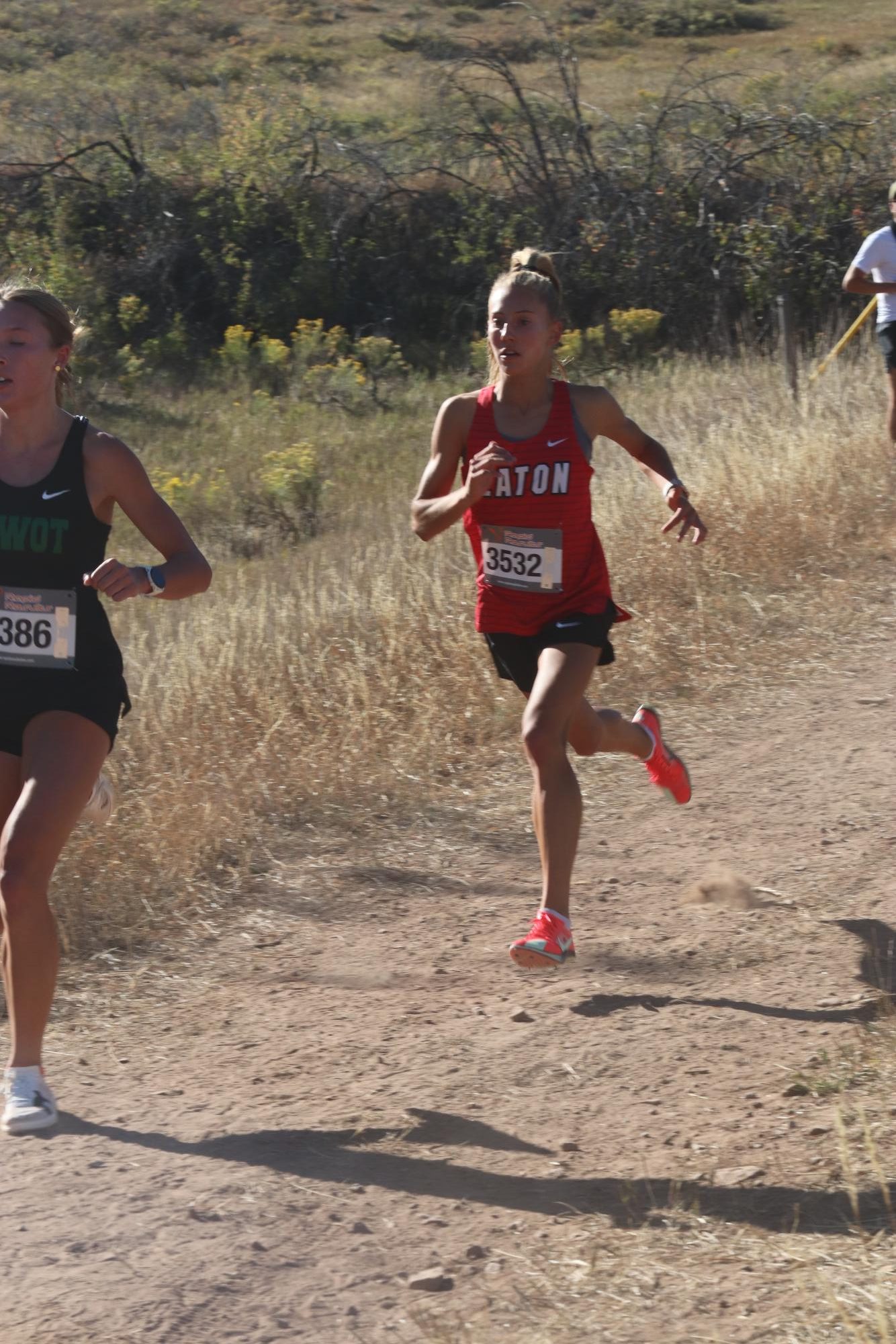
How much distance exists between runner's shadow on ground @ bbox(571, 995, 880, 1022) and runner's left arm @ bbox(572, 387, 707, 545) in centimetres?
122

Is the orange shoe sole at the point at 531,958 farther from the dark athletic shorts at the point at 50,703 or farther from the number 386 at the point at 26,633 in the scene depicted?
the number 386 at the point at 26,633

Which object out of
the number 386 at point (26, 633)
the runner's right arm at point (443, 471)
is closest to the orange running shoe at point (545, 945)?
the runner's right arm at point (443, 471)

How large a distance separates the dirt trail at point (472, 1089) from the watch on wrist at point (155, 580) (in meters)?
1.18

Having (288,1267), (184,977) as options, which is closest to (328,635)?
(184,977)

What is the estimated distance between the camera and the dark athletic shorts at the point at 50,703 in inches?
140

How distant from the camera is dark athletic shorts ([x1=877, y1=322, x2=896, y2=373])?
27.0ft

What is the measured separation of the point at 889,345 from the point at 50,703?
601cm

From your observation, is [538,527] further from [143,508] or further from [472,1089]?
[472,1089]

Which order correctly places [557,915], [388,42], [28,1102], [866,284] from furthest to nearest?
[388,42], [866,284], [557,915], [28,1102]

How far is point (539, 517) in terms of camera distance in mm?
4199

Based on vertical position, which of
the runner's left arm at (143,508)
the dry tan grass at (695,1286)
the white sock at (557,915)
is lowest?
the dry tan grass at (695,1286)

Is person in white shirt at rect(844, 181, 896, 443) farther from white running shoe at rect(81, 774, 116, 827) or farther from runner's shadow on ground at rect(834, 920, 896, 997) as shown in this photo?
white running shoe at rect(81, 774, 116, 827)

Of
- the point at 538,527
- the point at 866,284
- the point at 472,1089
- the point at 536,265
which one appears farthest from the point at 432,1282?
the point at 866,284

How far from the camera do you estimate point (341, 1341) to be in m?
2.63
